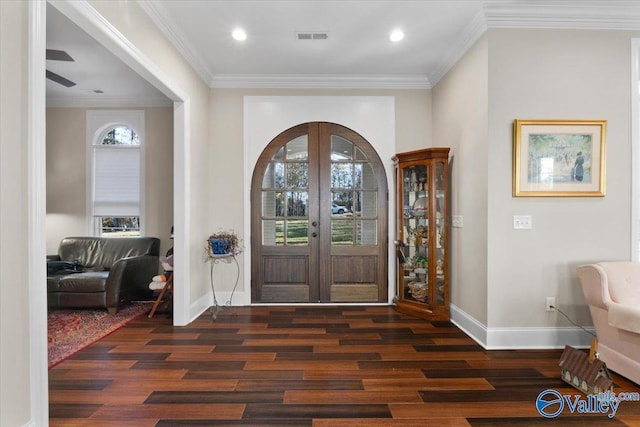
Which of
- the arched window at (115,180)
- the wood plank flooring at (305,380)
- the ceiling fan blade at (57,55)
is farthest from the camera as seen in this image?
the arched window at (115,180)

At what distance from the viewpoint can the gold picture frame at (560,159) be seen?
327 cm

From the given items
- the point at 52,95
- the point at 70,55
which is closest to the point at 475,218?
the point at 70,55

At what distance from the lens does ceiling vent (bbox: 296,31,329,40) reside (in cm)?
365

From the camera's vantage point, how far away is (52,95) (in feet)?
17.4

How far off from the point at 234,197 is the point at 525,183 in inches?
130

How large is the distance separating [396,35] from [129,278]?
4084 millimetres

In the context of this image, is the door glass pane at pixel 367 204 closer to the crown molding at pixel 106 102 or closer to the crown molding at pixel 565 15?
the crown molding at pixel 565 15

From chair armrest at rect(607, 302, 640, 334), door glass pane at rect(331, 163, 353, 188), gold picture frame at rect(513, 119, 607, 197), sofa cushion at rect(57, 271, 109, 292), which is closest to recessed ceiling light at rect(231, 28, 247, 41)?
door glass pane at rect(331, 163, 353, 188)

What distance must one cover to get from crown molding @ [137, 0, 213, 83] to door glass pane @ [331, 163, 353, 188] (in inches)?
77.1

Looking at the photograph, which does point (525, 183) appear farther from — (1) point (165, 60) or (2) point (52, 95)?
(2) point (52, 95)

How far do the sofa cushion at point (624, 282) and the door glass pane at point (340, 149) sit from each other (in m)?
2.97

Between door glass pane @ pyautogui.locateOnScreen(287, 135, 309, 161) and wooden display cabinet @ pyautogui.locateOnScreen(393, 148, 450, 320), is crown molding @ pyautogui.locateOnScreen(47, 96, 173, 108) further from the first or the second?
wooden display cabinet @ pyautogui.locateOnScreen(393, 148, 450, 320)

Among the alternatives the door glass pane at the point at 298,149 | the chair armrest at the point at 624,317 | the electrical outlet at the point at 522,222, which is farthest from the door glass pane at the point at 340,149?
the chair armrest at the point at 624,317

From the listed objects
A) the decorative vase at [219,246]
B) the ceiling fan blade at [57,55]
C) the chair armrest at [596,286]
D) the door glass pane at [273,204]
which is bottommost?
the chair armrest at [596,286]
